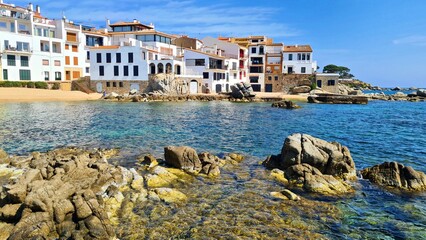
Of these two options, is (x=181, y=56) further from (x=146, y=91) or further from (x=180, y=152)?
(x=180, y=152)

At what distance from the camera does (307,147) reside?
19625mm

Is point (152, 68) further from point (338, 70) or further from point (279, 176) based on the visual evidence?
point (338, 70)

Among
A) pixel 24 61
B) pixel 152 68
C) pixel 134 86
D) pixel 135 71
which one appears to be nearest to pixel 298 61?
pixel 152 68

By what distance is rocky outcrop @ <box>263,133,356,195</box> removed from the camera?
55.1 feet

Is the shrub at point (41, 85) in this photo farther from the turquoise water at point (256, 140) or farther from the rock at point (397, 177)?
the rock at point (397, 177)

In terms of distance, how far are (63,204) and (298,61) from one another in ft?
322

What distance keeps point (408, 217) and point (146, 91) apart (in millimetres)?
71984

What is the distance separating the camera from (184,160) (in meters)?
19.8

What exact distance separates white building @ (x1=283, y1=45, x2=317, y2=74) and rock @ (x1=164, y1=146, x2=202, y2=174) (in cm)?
8843

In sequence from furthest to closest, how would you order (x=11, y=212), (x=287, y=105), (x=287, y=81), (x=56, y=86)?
(x=287, y=81)
(x=56, y=86)
(x=287, y=105)
(x=11, y=212)

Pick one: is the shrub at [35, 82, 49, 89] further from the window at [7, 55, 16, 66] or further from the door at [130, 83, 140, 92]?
the door at [130, 83, 140, 92]

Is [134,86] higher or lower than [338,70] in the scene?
lower

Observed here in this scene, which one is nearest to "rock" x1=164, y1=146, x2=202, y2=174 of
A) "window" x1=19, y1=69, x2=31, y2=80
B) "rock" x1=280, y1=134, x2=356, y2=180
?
"rock" x1=280, y1=134, x2=356, y2=180

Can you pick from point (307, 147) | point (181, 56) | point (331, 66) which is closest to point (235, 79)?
point (181, 56)
